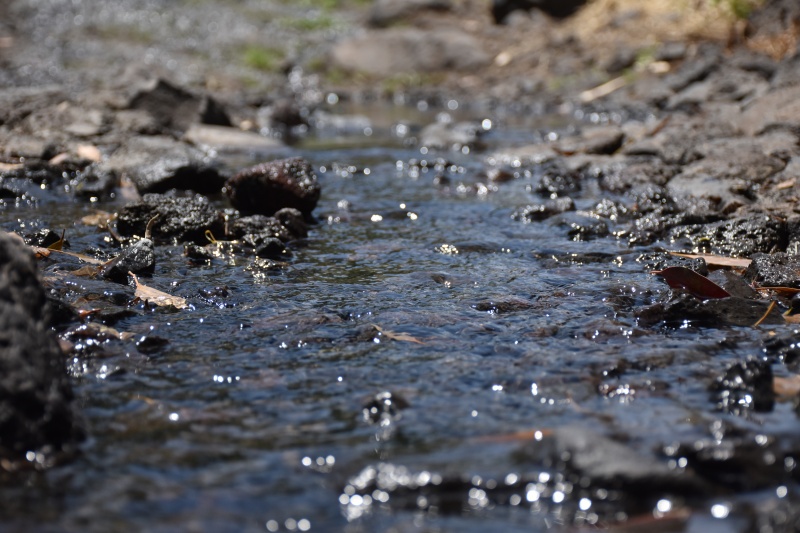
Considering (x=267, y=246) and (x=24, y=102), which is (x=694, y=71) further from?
(x=267, y=246)

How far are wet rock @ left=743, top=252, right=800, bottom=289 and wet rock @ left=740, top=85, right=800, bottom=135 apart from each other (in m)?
3.55

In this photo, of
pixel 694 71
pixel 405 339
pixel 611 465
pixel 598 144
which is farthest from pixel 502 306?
pixel 694 71

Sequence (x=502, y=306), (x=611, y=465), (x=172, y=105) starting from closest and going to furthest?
(x=611, y=465) < (x=502, y=306) < (x=172, y=105)

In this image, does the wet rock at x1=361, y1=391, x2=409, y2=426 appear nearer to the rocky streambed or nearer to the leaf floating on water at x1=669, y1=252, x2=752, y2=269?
the rocky streambed

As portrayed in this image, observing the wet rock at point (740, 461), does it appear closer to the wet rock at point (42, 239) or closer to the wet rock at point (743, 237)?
the wet rock at point (743, 237)

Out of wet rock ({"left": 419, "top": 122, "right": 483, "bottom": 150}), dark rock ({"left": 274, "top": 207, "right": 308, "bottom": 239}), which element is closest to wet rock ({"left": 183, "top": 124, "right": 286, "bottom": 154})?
wet rock ({"left": 419, "top": 122, "right": 483, "bottom": 150})

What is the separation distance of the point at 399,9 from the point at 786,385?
1762 centimetres

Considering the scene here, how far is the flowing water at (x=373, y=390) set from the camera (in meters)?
2.41

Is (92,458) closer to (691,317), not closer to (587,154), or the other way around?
(691,317)

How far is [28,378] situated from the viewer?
260 cm

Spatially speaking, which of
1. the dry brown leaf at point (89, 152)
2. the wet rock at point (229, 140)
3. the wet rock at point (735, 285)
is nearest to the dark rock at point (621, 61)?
the wet rock at point (229, 140)

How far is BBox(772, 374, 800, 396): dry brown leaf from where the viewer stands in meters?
3.06

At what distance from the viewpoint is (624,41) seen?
1582cm

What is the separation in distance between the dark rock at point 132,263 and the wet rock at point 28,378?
1684mm
